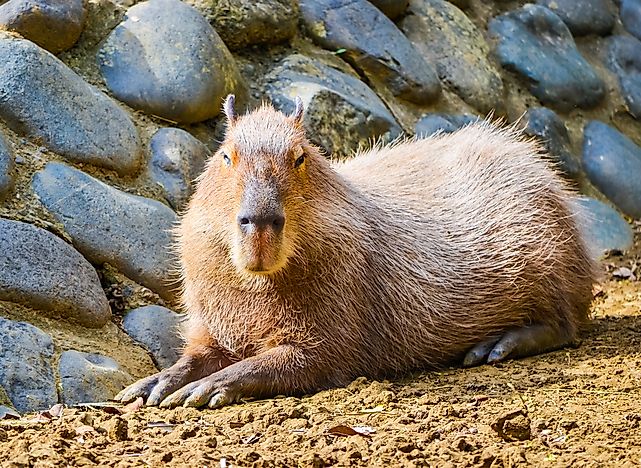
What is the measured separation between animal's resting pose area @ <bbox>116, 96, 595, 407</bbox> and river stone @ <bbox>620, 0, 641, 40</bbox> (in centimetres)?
350

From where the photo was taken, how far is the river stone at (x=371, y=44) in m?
6.23

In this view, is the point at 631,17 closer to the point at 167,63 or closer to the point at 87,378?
the point at 167,63

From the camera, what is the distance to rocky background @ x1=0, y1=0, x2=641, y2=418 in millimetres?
4160

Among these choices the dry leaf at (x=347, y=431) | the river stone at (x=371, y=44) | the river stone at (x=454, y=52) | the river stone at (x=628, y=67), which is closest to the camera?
the dry leaf at (x=347, y=431)

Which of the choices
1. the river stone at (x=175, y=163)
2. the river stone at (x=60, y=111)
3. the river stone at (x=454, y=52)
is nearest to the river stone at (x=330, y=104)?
the river stone at (x=175, y=163)

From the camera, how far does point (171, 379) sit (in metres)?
3.89

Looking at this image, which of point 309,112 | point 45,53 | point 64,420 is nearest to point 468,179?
point 309,112

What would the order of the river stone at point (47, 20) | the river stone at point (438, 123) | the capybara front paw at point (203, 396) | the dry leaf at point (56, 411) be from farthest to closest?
the river stone at point (438, 123), the river stone at point (47, 20), the capybara front paw at point (203, 396), the dry leaf at point (56, 411)

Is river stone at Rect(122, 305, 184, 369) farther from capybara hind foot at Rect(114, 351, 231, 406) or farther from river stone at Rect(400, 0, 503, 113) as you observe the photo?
river stone at Rect(400, 0, 503, 113)

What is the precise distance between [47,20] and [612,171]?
4.14 m

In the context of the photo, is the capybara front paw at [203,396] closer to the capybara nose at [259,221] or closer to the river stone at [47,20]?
the capybara nose at [259,221]

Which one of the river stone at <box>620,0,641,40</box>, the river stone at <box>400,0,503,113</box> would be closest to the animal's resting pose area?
the river stone at <box>400,0,503,113</box>

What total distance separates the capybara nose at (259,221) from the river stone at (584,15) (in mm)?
4818

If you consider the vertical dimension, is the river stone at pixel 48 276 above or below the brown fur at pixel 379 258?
below
